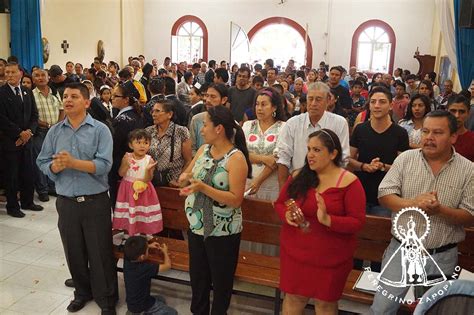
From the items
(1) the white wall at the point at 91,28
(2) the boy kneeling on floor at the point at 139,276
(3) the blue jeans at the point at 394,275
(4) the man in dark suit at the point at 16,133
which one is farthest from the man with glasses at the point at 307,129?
(1) the white wall at the point at 91,28

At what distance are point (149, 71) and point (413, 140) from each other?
17.4 ft

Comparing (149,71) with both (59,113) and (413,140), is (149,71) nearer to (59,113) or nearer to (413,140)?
(59,113)

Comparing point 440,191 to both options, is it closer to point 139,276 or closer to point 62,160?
point 139,276

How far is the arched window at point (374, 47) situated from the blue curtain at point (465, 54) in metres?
7.97

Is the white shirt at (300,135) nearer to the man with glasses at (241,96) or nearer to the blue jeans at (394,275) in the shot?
the blue jeans at (394,275)

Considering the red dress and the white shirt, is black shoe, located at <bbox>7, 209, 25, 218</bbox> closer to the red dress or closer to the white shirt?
the white shirt

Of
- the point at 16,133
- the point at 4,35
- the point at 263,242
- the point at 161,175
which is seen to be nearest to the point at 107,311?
the point at 161,175

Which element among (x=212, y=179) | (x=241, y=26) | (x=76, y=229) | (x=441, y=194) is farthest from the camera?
(x=241, y=26)

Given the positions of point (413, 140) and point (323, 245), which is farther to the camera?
point (413, 140)

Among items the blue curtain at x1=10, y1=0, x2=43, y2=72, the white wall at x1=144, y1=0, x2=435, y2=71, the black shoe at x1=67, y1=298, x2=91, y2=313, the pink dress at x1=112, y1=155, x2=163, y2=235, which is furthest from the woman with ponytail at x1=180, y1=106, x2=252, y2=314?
the white wall at x1=144, y1=0, x2=435, y2=71

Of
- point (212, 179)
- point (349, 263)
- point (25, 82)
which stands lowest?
point (349, 263)

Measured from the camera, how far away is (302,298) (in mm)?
2559

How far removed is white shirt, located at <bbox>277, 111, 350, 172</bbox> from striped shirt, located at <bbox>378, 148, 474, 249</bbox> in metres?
0.83

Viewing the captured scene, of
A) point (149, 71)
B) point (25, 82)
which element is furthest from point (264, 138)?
point (149, 71)
